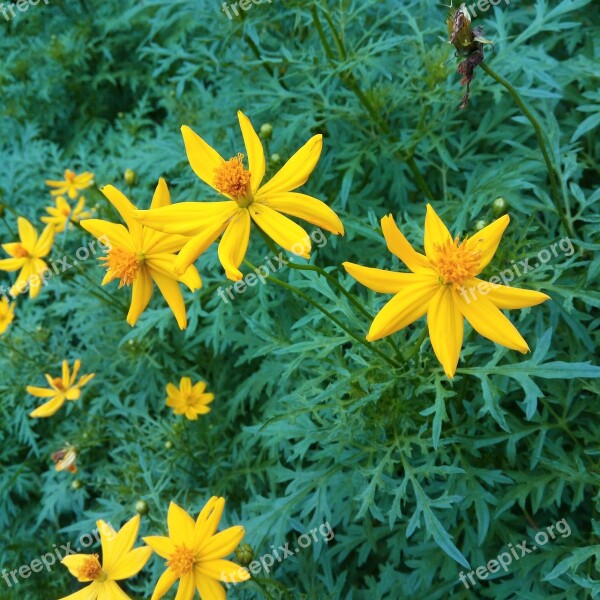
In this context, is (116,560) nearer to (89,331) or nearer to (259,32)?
(89,331)

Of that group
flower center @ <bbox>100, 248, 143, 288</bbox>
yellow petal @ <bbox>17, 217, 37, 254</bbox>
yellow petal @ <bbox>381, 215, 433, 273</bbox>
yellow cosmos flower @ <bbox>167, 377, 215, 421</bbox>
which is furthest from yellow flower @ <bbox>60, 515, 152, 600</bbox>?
yellow petal @ <bbox>17, 217, 37, 254</bbox>

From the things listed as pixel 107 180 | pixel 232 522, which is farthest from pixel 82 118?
pixel 232 522

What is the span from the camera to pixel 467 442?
217cm

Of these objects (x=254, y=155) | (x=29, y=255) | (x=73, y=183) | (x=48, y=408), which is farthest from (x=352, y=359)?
(x=73, y=183)

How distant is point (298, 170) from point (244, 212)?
0.61 feet

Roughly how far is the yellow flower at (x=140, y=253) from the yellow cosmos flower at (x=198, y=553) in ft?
2.11

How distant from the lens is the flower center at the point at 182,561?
74.8 inches

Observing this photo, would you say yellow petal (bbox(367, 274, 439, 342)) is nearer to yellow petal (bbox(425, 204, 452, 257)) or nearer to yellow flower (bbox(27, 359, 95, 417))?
yellow petal (bbox(425, 204, 452, 257))

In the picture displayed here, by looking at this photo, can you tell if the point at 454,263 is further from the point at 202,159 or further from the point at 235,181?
the point at 202,159

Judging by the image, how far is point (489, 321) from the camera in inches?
59.2

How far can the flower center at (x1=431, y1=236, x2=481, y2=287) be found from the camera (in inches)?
58.7

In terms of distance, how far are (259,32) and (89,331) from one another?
1828 mm

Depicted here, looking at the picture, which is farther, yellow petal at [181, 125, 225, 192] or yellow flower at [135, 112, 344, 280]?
yellow petal at [181, 125, 225, 192]

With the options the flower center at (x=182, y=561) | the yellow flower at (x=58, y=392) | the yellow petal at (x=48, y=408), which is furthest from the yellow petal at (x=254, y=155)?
the yellow petal at (x=48, y=408)
